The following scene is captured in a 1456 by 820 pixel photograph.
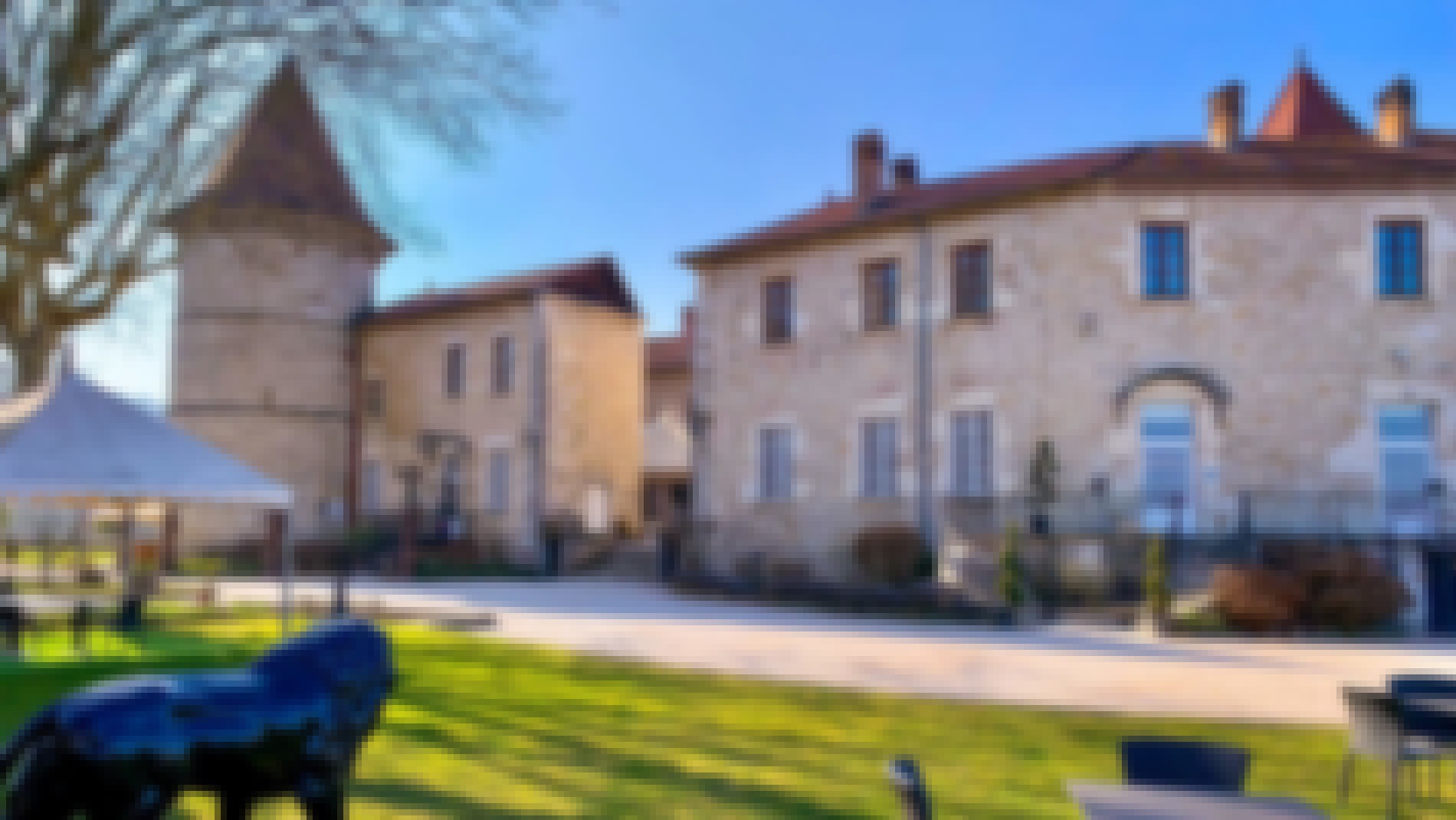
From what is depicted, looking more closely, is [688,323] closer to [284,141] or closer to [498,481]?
[498,481]

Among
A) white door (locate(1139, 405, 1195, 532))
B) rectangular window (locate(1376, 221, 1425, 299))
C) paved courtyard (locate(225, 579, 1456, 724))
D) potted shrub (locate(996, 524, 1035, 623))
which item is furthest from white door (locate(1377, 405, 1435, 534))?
potted shrub (locate(996, 524, 1035, 623))

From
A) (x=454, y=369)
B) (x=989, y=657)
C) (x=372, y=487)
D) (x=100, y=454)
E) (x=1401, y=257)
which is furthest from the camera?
(x=372, y=487)

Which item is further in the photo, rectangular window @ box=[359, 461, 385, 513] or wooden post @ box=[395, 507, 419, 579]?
rectangular window @ box=[359, 461, 385, 513]

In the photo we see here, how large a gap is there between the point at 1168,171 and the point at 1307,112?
8088 millimetres

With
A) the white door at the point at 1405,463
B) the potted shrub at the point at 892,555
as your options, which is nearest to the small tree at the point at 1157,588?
the potted shrub at the point at 892,555

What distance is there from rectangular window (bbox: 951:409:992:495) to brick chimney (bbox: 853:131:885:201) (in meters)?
6.17

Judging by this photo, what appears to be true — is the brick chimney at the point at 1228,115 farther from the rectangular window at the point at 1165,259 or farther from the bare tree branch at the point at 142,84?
the bare tree branch at the point at 142,84

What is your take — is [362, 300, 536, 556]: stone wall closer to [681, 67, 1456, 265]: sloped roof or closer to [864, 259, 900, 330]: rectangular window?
[681, 67, 1456, 265]: sloped roof

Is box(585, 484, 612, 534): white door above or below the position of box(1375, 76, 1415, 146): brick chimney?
below

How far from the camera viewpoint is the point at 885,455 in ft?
62.1

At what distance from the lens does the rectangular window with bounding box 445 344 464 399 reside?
1040 inches

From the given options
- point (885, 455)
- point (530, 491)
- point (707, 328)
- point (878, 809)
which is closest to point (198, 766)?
point (878, 809)

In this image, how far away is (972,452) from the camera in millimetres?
17875

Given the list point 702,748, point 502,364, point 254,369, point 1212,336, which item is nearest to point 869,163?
point 1212,336
